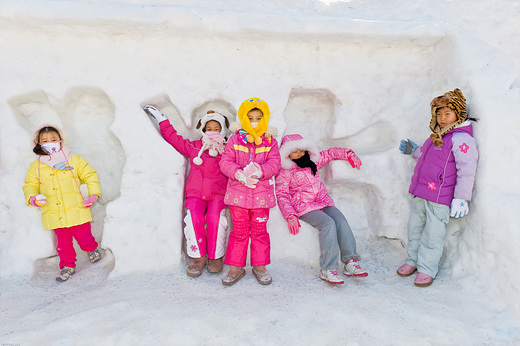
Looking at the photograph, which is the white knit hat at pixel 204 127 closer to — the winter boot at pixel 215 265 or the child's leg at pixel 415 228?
the winter boot at pixel 215 265

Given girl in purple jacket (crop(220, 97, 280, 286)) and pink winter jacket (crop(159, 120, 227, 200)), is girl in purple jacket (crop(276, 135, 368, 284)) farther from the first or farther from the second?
pink winter jacket (crop(159, 120, 227, 200))

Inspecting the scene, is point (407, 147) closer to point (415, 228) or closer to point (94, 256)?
point (415, 228)

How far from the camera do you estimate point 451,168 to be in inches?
119

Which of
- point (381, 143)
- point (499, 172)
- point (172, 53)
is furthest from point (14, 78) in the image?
point (499, 172)

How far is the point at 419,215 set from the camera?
3.26m

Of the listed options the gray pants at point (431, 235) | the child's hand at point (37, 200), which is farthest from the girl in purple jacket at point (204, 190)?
the gray pants at point (431, 235)

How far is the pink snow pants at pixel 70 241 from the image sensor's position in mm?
3305

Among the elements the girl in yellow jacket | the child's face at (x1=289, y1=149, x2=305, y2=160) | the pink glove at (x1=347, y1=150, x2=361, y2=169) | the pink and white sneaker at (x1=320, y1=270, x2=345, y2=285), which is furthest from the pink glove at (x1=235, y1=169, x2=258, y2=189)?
the girl in yellow jacket

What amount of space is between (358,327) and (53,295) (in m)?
2.39

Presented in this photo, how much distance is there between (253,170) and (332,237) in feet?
2.83

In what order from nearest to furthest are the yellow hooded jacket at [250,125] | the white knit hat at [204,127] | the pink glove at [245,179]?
1. the pink glove at [245,179]
2. the yellow hooded jacket at [250,125]
3. the white knit hat at [204,127]

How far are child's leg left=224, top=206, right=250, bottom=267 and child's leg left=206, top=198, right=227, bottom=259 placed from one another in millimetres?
115

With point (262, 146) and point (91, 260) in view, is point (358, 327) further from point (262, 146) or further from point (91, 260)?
point (91, 260)

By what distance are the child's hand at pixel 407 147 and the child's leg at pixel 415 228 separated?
1.45ft
